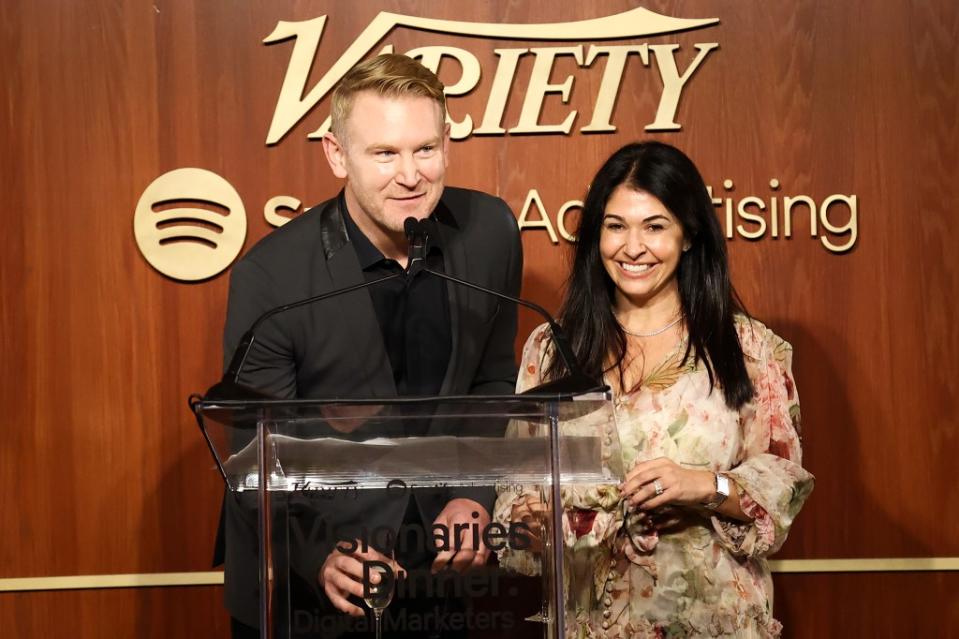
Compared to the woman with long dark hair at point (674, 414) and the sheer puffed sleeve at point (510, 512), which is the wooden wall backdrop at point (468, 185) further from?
the sheer puffed sleeve at point (510, 512)

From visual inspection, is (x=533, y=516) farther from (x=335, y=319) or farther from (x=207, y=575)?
(x=207, y=575)

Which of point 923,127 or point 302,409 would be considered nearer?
point 302,409

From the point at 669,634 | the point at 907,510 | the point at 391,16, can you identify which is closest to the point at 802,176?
the point at 907,510

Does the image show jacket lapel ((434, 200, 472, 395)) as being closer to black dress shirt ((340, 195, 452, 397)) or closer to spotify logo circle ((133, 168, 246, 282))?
black dress shirt ((340, 195, 452, 397))

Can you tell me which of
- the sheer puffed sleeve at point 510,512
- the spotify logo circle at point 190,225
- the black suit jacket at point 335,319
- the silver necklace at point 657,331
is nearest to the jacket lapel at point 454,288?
the black suit jacket at point 335,319

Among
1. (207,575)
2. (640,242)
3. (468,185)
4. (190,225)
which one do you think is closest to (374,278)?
(640,242)

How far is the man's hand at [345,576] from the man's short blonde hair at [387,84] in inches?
38.0

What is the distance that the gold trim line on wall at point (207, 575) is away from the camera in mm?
3141

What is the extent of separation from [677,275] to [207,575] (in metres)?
1.72

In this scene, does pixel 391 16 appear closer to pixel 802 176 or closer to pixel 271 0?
pixel 271 0

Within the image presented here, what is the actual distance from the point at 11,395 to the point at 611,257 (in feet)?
6.34

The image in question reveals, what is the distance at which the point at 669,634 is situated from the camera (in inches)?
81.6

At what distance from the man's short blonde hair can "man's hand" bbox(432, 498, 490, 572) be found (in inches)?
36.4

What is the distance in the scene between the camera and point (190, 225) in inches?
124
